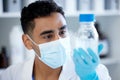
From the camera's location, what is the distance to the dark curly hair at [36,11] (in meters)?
1.51

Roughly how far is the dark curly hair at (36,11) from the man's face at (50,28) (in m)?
0.03

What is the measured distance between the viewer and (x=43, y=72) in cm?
163

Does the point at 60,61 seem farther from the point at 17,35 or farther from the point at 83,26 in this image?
the point at 17,35

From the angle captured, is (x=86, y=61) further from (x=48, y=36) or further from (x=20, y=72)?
(x=20, y=72)

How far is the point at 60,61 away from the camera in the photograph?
4.83 ft

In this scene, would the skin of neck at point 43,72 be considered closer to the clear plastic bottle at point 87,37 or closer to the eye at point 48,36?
the eye at point 48,36

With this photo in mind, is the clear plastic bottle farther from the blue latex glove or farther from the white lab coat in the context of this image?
the white lab coat

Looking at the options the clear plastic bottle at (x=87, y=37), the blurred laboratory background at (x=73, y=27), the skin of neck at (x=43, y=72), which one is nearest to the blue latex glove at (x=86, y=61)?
the clear plastic bottle at (x=87, y=37)

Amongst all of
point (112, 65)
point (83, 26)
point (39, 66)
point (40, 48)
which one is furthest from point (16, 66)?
point (112, 65)

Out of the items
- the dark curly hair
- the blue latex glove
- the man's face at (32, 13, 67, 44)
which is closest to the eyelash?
the man's face at (32, 13, 67, 44)

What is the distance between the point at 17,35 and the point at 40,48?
0.51 meters

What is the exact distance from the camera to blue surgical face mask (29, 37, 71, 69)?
4.78 feet

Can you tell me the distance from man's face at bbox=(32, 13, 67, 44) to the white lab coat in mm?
188

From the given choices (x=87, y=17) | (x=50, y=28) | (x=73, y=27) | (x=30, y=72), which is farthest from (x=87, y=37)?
(x=73, y=27)
